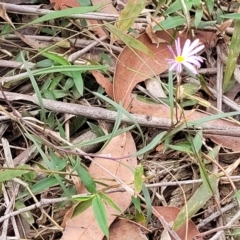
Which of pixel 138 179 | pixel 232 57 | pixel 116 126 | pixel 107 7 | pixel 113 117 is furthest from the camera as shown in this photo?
pixel 107 7

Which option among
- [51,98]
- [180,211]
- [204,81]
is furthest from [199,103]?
[51,98]

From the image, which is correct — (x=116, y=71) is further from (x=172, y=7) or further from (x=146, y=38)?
(x=172, y=7)

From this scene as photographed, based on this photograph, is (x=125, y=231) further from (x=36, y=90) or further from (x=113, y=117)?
(x=36, y=90)

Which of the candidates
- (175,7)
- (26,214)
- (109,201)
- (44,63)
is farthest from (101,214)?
(175,7)

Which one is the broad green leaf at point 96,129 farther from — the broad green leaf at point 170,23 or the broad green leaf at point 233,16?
the broad green leaf at point 233,16

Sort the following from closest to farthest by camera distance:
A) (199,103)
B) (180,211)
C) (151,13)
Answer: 1. (180,211)
2. (199,103)
3. (151,13)

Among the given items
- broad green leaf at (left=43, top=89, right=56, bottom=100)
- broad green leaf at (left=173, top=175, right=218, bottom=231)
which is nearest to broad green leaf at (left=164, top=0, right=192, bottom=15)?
broad green leaf at (left=43, top=89, right=56, bottom=100)
